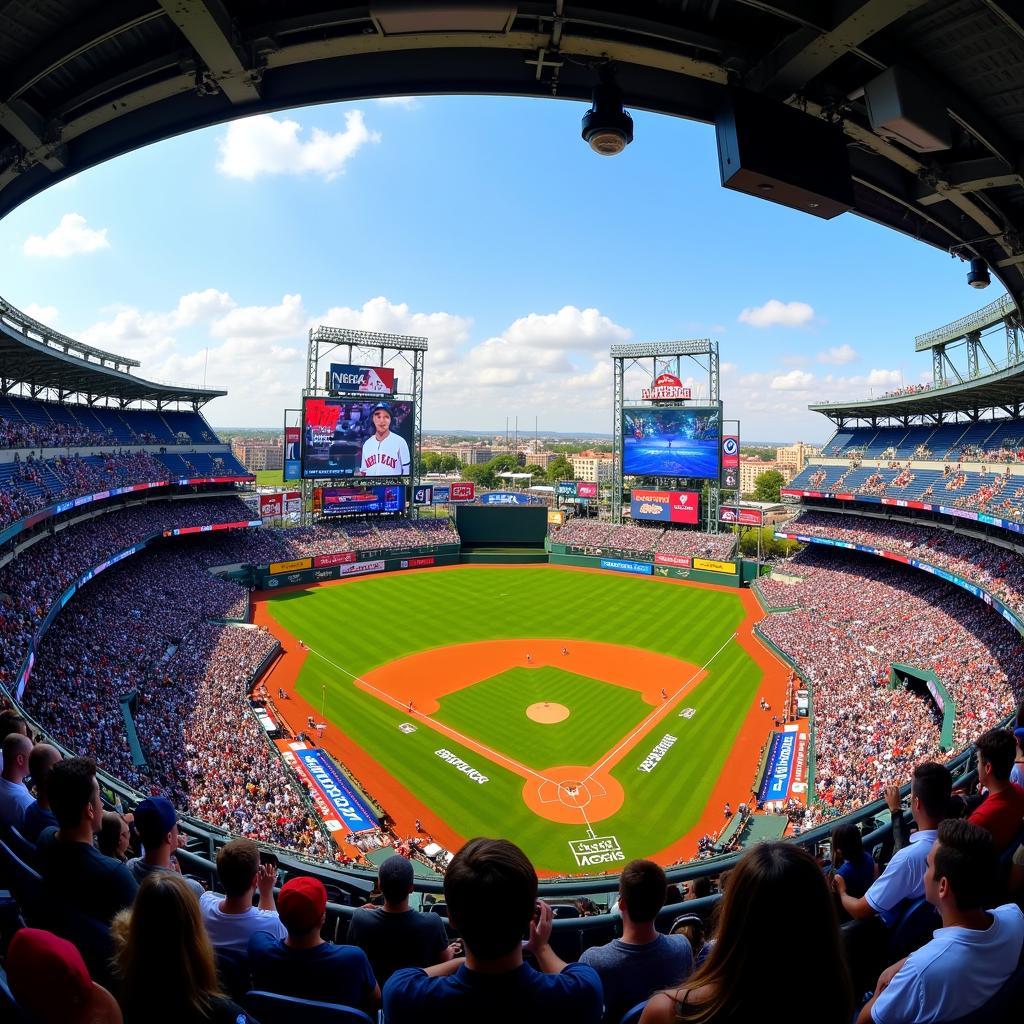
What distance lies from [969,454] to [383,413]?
41.4 meters

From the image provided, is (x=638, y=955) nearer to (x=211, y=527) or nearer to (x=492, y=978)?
(x=492, y=978)

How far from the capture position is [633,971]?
2.90 meters

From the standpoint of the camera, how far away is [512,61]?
18.0 ft

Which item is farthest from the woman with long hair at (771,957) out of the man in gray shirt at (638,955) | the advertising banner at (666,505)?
the advertising banner at (666,505)

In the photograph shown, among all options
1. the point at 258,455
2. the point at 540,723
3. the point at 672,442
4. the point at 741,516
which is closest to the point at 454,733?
the point at 540,723

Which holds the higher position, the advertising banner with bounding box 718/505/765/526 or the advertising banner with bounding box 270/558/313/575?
the advertising banner with bounding box 718/505/765/526

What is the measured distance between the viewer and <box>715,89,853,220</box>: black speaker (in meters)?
5.17

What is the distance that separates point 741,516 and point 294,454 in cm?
3649

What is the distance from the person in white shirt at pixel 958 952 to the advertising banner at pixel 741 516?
167 ft

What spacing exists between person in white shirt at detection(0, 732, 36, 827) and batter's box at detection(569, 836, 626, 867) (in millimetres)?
14537

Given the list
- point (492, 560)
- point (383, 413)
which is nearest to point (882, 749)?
point (492, 560)

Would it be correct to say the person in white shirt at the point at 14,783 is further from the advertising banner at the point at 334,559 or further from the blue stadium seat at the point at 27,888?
the advertising banner at the point at 334,559

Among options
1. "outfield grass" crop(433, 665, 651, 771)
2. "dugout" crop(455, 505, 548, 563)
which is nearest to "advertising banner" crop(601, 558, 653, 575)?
"dugout" crop(455, 505, 548, 563)

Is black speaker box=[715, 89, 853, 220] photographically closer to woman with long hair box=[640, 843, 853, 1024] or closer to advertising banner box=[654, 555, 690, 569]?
woman with long hair box=[640, 843, 853, 1024]
